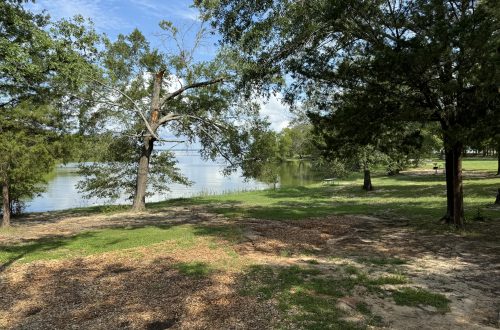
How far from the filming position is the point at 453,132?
1006 centimetres

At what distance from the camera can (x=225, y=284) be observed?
681cm

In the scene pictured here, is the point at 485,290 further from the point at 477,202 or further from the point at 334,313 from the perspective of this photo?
the point at 477,202

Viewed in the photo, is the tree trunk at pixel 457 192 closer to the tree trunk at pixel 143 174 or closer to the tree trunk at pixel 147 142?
the tree trunk at pixel 147 142

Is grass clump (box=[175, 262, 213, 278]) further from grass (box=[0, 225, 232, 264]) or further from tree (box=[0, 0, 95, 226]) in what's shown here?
tree (box=[0, 0, 95, 226])

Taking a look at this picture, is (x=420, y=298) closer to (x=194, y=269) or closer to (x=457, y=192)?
(x=194, y=269)

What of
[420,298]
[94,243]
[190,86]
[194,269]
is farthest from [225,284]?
[190,86]

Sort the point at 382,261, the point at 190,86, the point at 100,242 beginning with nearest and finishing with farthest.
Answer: the point at 382,261 < the point at 100,242 < the point at 190,86

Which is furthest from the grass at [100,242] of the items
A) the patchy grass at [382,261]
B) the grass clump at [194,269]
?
the patchy grass at [382,261]

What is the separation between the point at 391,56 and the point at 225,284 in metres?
6.40

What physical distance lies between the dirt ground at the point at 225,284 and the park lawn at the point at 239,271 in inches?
1.3

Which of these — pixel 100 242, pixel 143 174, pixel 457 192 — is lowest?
pixel 100 242

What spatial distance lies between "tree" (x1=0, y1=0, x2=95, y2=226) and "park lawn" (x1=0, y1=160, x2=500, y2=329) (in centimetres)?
242

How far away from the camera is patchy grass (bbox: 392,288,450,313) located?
19.4ft

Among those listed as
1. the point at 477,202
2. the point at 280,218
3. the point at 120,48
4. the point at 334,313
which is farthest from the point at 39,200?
the point at 334,313
